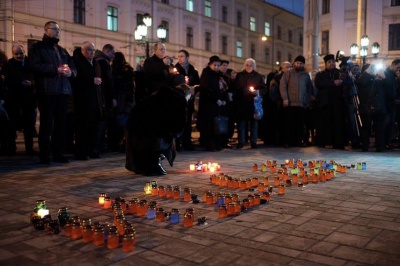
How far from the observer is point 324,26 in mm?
41250

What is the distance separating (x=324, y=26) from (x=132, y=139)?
38.0 m

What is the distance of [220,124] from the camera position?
34.3 feet

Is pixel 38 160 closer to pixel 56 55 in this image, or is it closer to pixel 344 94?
pixel 56 55

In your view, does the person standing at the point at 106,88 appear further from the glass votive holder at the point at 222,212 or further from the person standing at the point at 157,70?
the glass votive holder at the point at 222,212

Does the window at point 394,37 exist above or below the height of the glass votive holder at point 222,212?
above

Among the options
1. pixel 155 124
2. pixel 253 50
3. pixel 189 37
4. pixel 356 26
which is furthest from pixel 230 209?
pixel 253 50

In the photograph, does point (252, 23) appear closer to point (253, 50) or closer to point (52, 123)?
point (253, 50)

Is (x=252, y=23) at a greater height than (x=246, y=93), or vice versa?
(x=252, y=23)

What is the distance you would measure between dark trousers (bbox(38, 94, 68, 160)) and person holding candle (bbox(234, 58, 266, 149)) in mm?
4621

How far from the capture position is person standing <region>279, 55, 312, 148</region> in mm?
11281

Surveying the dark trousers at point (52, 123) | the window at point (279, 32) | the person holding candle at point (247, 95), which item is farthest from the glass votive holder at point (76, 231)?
the window at point (279, 32)

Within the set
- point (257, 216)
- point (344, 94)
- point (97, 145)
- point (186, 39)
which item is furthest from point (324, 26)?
point (257, 216)

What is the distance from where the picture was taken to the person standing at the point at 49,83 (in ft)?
25.8

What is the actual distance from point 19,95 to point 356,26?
1379 inches
